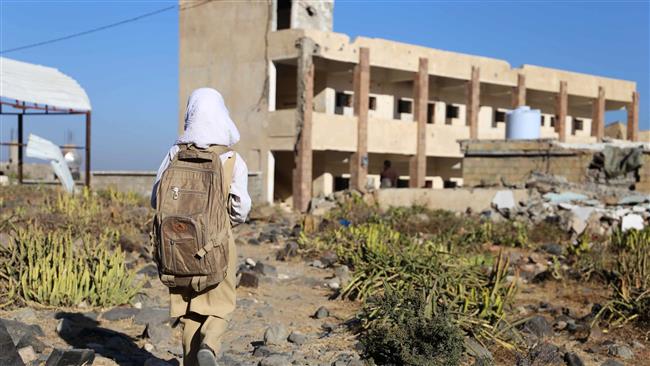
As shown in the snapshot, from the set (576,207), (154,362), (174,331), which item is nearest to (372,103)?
(576,207)

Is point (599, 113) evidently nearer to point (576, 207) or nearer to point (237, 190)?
point (576, 207)

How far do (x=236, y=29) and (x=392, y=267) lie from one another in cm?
1963

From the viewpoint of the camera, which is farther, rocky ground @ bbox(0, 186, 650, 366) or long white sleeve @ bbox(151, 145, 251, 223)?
rocky ground @ bbox(0, 186, 650, 366)

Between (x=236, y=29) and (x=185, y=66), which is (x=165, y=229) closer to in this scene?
(x=236, y=29)

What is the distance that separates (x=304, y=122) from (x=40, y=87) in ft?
28.9

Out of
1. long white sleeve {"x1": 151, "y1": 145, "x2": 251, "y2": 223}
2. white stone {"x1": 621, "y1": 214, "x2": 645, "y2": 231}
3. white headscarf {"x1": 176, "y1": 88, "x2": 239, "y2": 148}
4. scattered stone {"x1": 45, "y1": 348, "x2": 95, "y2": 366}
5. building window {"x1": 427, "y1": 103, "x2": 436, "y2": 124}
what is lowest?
scattered stone {"x1": 45, "y1": 348, "x2": 95, "y2": 366}

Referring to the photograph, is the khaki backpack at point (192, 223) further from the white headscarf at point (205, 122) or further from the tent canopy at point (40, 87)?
the tent canopy at point (40, 87)

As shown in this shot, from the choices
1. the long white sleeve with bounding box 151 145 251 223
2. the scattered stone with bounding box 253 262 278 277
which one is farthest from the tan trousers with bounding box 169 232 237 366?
the scattered stone with bounding box 253 262 278 277

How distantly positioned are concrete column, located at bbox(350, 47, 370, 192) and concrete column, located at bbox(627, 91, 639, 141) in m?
18.6

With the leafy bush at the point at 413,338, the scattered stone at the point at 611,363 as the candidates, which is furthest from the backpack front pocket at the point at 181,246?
the scattered stone at the point at 611,363

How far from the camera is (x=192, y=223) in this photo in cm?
339

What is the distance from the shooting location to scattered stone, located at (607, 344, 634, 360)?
565cm

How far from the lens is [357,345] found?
16.6 feet

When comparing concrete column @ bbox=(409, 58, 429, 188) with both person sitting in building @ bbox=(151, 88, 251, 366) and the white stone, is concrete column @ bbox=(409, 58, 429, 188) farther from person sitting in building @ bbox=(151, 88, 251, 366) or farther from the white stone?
person sitting in building @ bbox=(151, 88, 251, 366)
